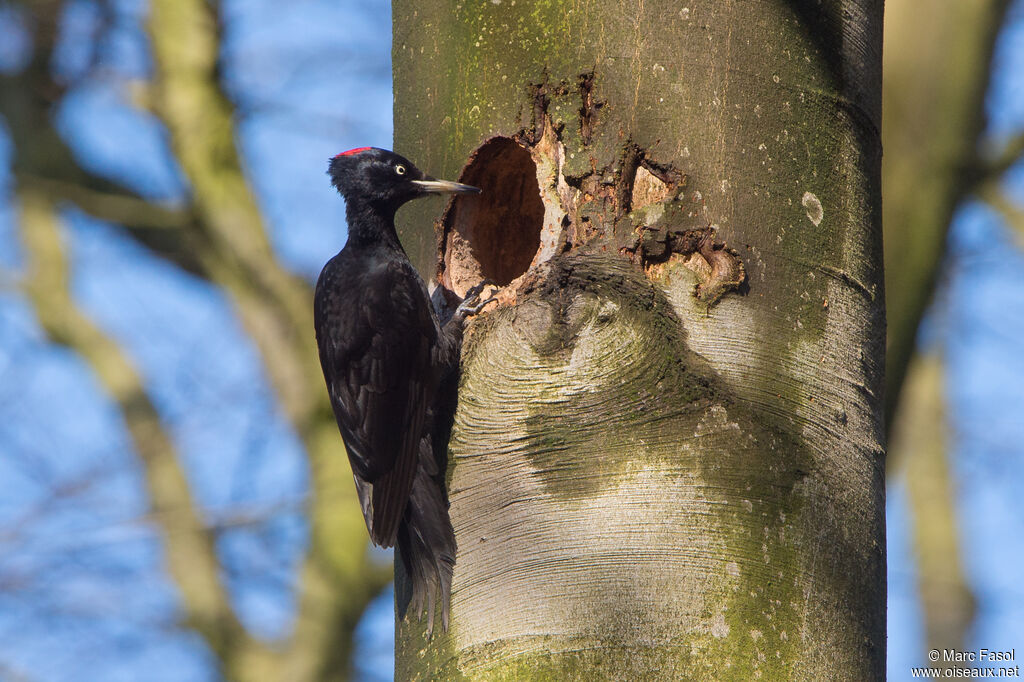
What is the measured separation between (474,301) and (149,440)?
4074mm

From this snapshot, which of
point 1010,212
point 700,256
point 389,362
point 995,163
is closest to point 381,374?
point 389,362

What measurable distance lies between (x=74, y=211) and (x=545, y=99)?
183 inches

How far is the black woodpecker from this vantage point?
7.85 feet

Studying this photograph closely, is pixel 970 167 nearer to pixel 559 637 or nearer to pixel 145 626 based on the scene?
pixel 559 637

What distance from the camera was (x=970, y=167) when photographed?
3.77m

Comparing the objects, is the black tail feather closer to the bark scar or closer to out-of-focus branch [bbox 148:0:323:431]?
the bark scar

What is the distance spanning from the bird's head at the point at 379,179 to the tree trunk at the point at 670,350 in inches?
4.3

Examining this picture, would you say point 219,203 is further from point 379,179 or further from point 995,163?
point 995,163

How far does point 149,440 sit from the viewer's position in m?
6.27

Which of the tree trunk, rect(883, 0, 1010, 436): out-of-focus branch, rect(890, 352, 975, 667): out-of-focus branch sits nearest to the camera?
the tree trunk

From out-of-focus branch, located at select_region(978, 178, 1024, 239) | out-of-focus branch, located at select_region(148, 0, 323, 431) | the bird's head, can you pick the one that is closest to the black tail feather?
the bird's head

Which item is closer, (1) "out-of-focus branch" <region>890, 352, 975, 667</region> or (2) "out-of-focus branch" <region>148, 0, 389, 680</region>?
(2) "out-of-focus branch" <region>148, 0, 389, 680</region>

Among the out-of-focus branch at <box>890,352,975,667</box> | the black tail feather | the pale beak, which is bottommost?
the black tail feather

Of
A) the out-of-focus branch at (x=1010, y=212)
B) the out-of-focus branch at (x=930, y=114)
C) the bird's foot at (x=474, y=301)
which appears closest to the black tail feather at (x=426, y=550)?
the bird's foot at (x=474, y=301)
